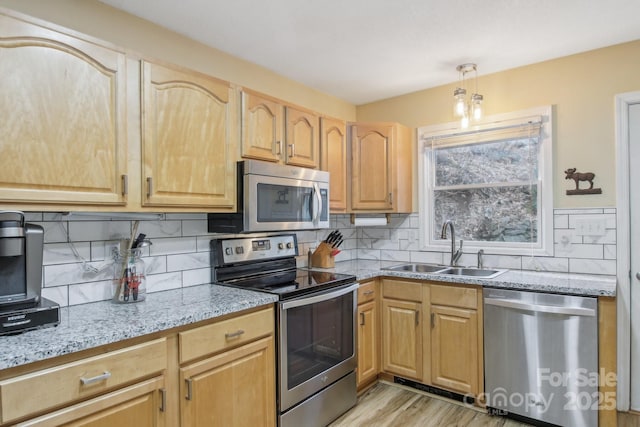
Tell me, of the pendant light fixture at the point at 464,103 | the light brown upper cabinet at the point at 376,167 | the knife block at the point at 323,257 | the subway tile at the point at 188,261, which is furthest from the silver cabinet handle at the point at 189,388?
the pendant light fixture at the point at 464,103

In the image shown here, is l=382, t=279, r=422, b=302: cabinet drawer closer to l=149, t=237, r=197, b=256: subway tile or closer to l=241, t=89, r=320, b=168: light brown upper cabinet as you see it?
l=241, t=89, r=320, b=168: light brown upper cabinet

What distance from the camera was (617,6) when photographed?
2.04m

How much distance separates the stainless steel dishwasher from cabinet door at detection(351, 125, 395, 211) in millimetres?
1165

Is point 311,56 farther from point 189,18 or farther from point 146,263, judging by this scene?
point 146,263

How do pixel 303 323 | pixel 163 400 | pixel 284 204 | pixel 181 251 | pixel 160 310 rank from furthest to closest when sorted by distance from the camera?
1. pixel 284 204
2. pixel 181 251
3. pixel 303 323
4. pixel 160 310
5. pixel 163 400

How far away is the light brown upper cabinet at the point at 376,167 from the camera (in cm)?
321

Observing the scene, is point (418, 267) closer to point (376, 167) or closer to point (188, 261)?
point (376, 167)

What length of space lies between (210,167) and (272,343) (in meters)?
1.01

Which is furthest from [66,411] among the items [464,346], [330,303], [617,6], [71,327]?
[617,6]

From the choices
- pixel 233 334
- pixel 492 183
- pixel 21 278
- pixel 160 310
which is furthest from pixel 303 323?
pixel 492 183

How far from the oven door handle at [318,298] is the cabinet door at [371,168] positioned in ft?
2.90

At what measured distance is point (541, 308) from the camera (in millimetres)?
2238

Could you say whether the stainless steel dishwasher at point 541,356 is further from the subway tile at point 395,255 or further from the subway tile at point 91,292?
the subway tile at point 91,292

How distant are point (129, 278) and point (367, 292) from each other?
1595mm
